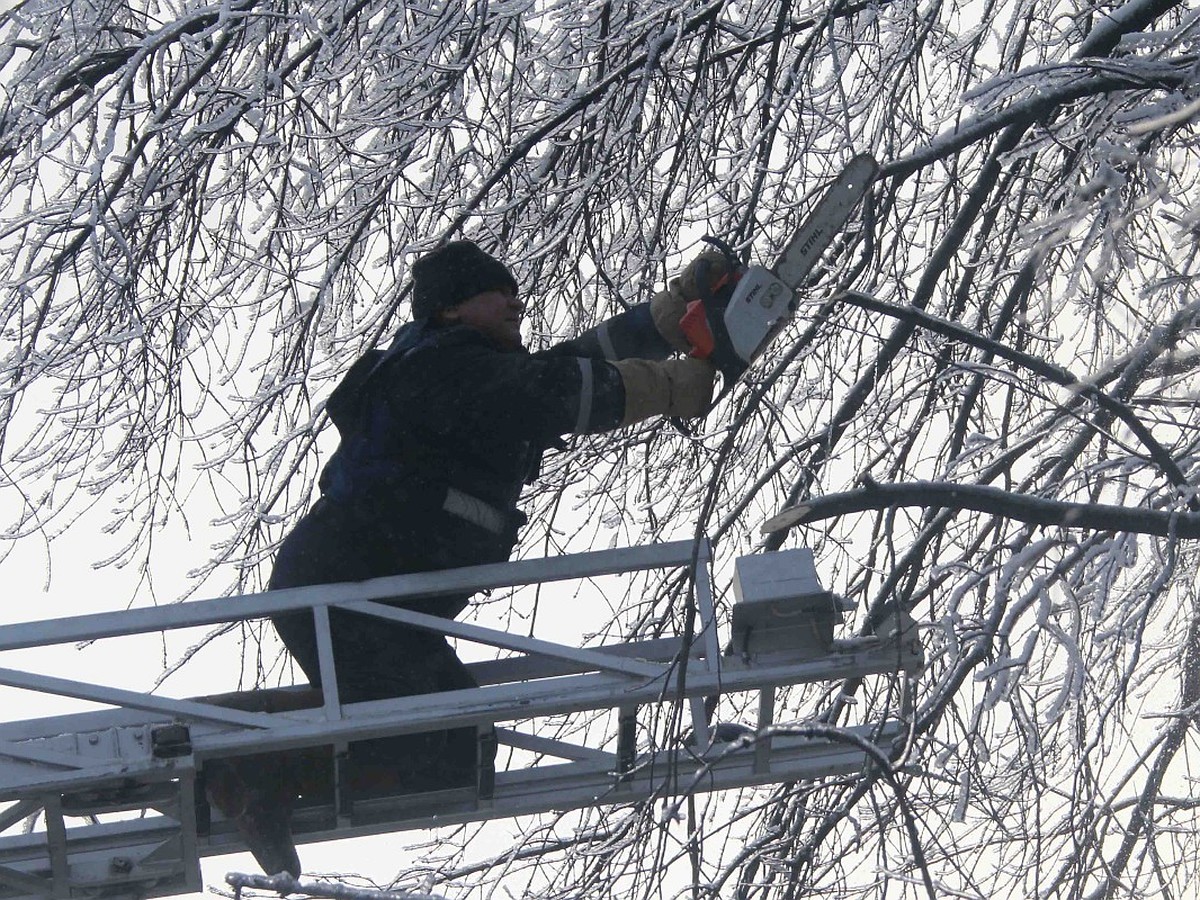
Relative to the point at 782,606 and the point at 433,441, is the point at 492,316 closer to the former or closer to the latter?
the point at 433,441

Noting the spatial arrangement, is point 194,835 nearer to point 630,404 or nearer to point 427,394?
point 427,394

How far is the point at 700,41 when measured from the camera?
4.55 metres

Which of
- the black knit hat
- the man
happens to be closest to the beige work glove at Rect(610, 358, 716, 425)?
the man

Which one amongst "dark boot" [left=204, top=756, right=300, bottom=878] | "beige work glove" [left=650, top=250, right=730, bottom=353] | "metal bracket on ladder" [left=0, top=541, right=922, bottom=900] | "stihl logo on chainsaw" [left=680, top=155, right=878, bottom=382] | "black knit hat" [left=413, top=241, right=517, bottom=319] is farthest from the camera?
"black knit hat" [left=413, top=241, right=517, bottom=319]

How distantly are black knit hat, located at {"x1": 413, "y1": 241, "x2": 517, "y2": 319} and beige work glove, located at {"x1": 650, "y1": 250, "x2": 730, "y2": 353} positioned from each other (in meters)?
0.37

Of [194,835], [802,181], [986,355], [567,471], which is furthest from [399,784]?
[802,181]

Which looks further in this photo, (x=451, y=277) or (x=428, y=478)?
(x=451, y=277)

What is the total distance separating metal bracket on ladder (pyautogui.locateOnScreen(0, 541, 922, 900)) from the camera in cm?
346

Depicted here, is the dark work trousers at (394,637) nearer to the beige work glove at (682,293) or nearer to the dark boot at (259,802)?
the dark boot at (259,802)

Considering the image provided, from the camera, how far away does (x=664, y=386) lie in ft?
12.2

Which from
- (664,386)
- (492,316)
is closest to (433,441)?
(492,316)

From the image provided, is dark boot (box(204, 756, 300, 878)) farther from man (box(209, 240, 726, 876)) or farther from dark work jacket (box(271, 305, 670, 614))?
dark work jacket (box(271, 305, 670, 614))

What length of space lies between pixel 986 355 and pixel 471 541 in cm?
123

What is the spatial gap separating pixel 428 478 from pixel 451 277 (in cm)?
49
